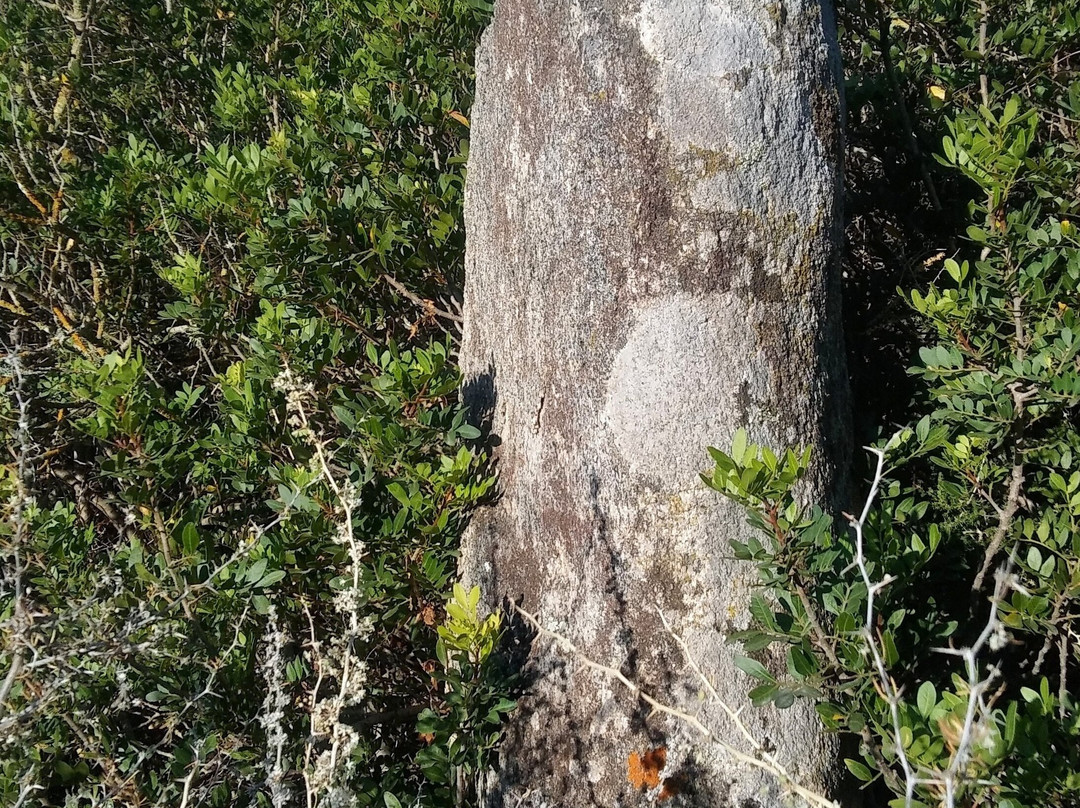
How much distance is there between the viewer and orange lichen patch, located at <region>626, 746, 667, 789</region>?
5.63ft

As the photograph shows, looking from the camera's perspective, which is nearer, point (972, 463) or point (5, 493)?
point (972, 463)

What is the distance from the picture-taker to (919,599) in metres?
2.03

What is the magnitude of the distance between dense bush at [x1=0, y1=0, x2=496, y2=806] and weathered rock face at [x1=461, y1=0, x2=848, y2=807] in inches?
9.8

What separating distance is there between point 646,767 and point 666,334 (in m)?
0.94

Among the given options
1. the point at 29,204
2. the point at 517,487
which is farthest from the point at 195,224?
the point at 517,487

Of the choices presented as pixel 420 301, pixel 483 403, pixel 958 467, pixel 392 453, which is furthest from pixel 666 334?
pixel 420 301

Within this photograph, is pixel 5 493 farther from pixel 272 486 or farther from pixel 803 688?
pixel 803 688

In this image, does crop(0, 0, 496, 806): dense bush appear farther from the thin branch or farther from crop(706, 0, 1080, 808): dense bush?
crop(706, 0, 1080, 808): dense bush

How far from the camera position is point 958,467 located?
6.55ft

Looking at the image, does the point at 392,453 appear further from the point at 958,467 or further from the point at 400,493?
the point at 958,467

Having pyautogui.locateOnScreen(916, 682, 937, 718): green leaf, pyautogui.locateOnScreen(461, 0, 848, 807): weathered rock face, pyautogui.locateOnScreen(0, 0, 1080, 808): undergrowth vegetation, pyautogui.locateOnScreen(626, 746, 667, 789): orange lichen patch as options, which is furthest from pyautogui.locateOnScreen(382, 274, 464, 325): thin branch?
pyautogui.locateOnScreen(916, 682, 937, 718): green leaf

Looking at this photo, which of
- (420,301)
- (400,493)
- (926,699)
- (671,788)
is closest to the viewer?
(926,699)

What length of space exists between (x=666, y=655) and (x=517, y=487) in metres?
0.53

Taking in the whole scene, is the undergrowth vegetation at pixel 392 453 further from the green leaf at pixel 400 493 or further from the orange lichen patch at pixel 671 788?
the orange lichen patch at pixel 671 788
